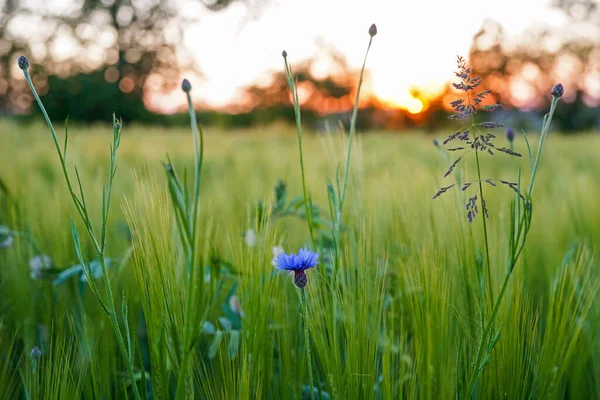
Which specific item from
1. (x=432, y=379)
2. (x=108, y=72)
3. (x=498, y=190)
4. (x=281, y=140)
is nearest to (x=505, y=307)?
(x=432, y=379)

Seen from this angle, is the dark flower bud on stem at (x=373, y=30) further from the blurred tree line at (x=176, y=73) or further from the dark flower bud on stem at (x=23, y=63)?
the blurred tree line at (x=176, y=73)

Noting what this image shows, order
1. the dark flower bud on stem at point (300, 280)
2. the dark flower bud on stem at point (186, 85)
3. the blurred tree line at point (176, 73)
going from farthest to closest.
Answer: the blurred tree line at point (176, 73), the dark flower bud on stem at point (300, 280), the dark flower bud on stem at point (186, 85)

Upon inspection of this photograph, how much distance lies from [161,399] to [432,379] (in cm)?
24

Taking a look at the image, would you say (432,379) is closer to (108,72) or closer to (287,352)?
(287,352)

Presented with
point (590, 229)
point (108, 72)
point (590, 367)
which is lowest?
point (590, 367)

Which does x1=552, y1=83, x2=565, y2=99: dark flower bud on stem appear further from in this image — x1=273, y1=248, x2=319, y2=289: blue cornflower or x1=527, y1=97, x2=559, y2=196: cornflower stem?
x1=273, y1=248, x2=319, y2=289: blue cornflower

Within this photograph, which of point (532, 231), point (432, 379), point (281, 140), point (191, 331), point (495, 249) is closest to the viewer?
point (191, 331)

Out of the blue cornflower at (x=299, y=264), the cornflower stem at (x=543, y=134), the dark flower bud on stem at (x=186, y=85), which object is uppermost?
the dark flower bud on stem at (x=186, y=85)

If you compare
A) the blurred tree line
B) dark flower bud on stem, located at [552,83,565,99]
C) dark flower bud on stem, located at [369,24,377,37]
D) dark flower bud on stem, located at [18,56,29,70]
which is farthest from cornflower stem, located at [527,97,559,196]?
the blurred tree line

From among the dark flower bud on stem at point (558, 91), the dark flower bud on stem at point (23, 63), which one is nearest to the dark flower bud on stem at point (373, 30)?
the dark flower bud on stem at point (558, 91)

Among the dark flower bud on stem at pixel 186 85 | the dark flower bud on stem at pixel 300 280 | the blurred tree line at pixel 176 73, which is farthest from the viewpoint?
the blurred tree line at pixel 176 73

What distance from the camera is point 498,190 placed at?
127cm

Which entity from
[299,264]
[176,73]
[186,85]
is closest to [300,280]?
[299,264]

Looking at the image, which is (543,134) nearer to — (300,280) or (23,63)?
(300,280)
